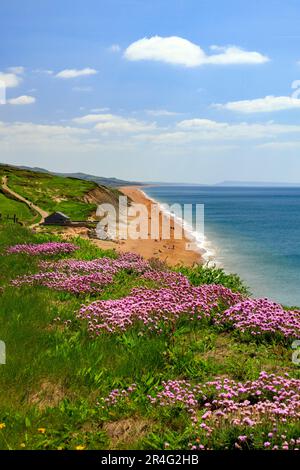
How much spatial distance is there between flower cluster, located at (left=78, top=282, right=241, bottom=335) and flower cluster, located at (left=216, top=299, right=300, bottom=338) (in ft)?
2.30

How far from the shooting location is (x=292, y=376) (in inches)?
298

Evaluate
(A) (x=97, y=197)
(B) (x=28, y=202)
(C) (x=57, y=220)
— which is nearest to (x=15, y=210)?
(B) (x=28, y=202)

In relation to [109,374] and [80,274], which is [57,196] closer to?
[80,274]

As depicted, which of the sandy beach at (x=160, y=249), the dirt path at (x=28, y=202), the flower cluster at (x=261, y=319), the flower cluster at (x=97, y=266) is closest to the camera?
the flower cluster at (x=261, y=319)

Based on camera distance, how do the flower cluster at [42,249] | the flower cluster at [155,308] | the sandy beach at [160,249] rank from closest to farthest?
the flower cluster at [155,308] → the flower cluster at [42,249] → the sandy beach at [160,249]

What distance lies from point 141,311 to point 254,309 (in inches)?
113

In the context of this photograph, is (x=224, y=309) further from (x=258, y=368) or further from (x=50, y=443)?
(x=50, y=443)

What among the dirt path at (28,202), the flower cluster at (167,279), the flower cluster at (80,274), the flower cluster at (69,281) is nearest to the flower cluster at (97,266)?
the flower cluster at (80,274)

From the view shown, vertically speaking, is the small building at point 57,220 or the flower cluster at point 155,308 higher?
the small building at point 57,220

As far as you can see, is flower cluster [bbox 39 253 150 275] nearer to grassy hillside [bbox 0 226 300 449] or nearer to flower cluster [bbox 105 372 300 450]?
grassy hillside [bbox 0 226 300 449]

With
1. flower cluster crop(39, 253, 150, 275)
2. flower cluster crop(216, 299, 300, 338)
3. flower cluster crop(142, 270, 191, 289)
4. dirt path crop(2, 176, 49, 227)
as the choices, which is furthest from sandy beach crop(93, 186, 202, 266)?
flower cluster crop(216, 299, 300, 338)

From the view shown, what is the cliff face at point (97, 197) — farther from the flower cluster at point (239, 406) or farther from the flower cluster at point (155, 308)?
the flower cluster at point (239, 406)

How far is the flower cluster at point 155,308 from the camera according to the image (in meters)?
10.2

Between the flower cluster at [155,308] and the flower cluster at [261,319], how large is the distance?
2.30 ft
